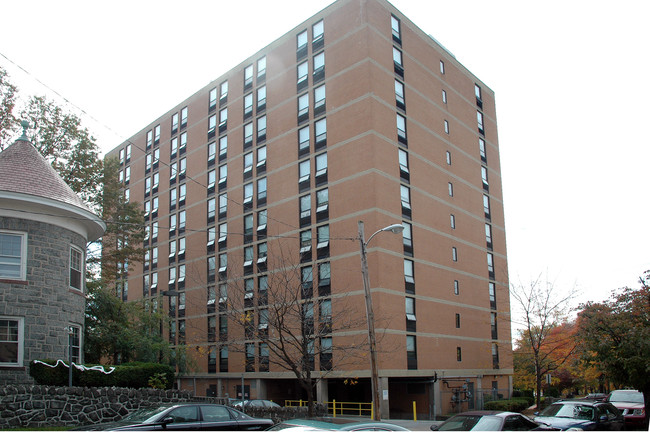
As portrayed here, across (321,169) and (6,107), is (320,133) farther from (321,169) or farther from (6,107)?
(6,107)

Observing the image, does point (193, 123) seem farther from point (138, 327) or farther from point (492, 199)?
point (492, 199)

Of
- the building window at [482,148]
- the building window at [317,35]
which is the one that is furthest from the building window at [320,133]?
the building window at [482,148]

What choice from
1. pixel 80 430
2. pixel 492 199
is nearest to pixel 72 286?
pixel 80 430

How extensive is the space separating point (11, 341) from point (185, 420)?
917cm

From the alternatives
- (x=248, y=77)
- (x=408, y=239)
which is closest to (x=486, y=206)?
(x=408, y=239)

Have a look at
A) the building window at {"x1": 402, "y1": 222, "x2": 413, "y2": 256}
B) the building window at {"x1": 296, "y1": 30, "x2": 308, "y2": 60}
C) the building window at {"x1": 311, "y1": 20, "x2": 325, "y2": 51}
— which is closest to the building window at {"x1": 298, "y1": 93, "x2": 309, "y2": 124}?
the building window at {"x1": 296, "y1": 30, "x2": 308, "y2": 60}

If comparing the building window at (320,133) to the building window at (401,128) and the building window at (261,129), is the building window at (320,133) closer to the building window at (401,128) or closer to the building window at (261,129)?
the building window at (401,128)

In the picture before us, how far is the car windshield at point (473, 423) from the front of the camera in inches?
578

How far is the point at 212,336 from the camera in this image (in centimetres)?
4759

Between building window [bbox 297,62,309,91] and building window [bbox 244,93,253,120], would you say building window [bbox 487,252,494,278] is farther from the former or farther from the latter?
building window [bbox 244,93,253,120]

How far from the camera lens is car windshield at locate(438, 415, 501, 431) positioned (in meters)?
14.7

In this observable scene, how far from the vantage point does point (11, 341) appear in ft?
66.8

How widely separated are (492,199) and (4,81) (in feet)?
125

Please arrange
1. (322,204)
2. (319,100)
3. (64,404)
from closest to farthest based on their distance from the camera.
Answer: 1. (64,404)
2. (322,204)
3. (319,100)
